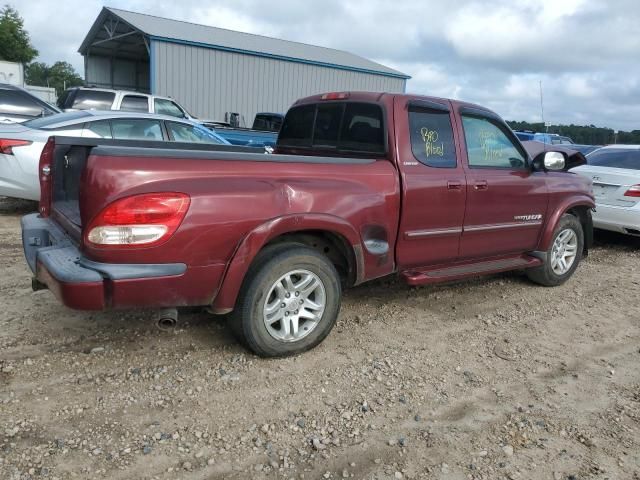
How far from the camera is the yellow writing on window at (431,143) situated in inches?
166

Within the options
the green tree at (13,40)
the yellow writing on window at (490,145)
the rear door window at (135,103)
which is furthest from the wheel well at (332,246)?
the green tree at (13,40)

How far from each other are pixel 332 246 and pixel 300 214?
0.54 meters

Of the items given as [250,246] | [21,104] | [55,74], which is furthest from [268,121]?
[55,74]

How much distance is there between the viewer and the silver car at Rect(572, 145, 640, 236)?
718 cm

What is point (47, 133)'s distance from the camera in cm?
669

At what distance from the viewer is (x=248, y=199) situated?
3133 mm

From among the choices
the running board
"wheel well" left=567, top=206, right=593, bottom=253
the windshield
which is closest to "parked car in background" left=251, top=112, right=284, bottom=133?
the windshield

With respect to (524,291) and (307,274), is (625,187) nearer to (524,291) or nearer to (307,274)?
(524,291)

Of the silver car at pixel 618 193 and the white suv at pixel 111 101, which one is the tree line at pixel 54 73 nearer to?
the silver car at pixel 618 193

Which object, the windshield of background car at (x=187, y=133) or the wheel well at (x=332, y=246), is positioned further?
the windshield of background car at (x=187, y=133)

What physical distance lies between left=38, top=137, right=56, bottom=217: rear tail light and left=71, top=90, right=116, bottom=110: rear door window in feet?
31.2

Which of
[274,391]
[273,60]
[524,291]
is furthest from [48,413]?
[273,60]

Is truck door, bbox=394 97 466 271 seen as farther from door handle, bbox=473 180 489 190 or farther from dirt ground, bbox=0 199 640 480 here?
dirt ground, bbox=0 199 640 480

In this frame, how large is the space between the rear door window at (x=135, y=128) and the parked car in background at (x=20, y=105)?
3.00 metres
